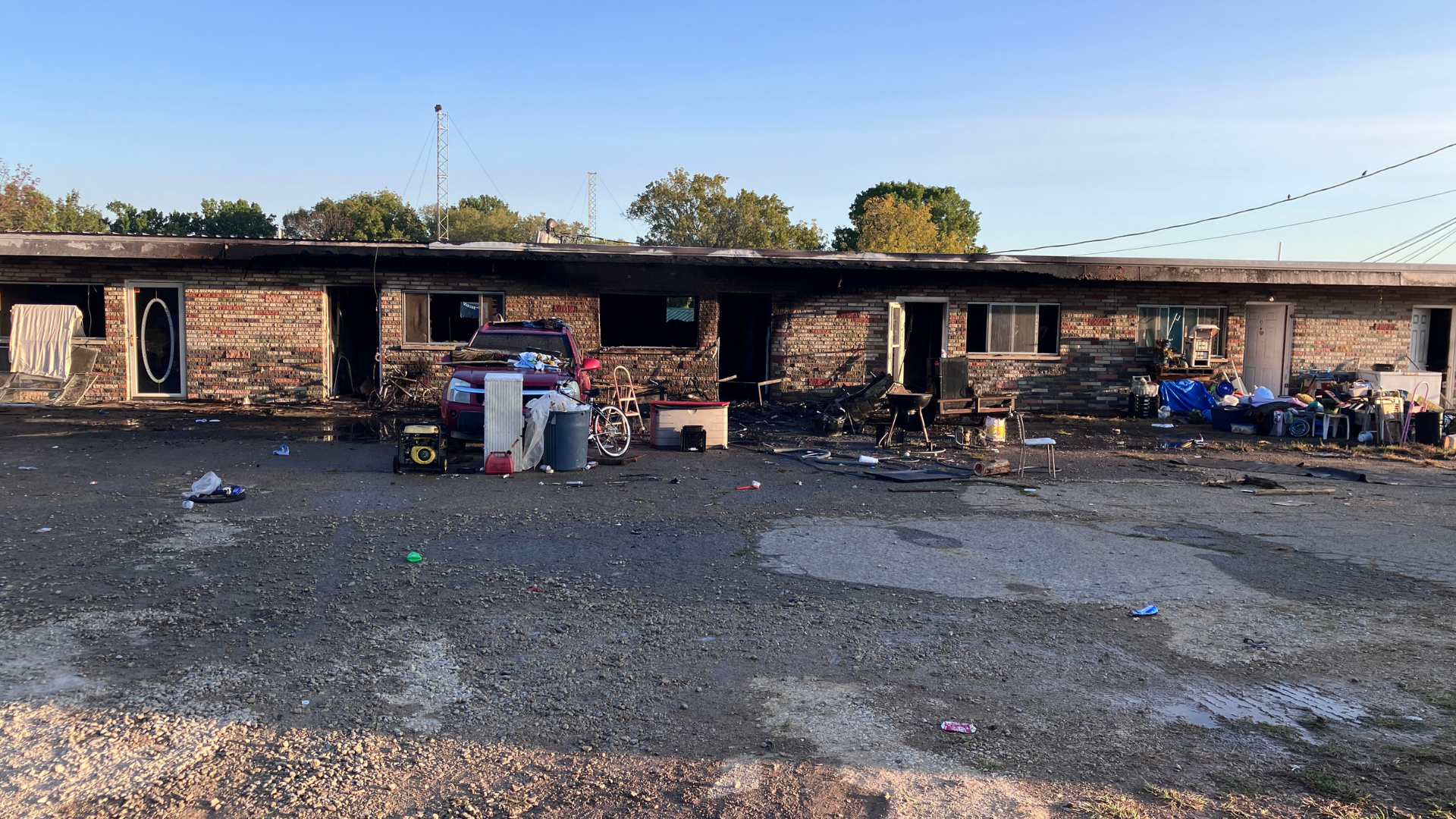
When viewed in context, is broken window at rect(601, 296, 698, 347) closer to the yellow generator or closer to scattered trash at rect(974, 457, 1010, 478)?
the yellow generator

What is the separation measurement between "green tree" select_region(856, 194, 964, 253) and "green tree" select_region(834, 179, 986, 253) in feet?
17.7

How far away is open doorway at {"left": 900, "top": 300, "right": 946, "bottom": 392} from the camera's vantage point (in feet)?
63.5

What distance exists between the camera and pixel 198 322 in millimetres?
16922

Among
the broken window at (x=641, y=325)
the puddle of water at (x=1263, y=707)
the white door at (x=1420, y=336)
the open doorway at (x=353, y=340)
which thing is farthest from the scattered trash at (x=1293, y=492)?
the open doorway at (x=353, y=340)

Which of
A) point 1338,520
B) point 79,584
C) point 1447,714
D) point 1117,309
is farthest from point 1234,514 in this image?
point 1117,309

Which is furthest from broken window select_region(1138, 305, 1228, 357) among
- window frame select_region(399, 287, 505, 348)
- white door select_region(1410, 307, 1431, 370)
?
window frame select_region(399, 287, 505, 348)

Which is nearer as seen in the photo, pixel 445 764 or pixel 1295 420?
pixel 445 764

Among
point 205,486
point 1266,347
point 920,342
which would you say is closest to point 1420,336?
point 1266,347

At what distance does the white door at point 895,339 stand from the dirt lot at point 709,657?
945cm

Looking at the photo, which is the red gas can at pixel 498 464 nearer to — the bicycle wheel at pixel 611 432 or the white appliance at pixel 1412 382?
the bicycle wheel at pixel 611 432

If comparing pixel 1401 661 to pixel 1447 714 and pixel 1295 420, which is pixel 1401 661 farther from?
pixel 1295 420

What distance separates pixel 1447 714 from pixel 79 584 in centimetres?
748

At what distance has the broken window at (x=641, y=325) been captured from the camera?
22250 mm

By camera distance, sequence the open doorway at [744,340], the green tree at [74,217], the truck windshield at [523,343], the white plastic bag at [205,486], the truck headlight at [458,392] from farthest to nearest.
Result: 1. the green tree at [74,217]
2. the open doorway at [744,340]
3. the truck windshield at [523,343]
4. the truck headlight at [458,392]
5. the white plastic bag at [205,486]
